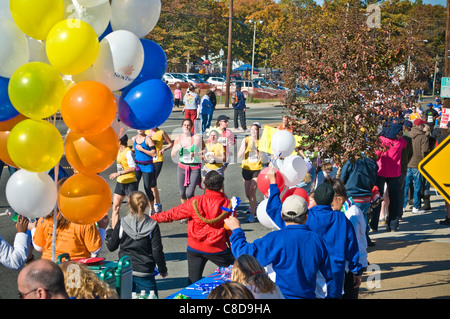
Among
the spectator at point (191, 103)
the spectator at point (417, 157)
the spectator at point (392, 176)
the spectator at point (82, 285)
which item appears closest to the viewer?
the spectator at point (82, 285)

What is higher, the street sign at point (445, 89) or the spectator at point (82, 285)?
the street sign at point (445, 89)

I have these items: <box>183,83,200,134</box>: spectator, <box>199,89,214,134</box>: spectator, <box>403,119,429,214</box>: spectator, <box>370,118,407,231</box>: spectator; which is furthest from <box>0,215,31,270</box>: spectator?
<box>199,89,214,134</box>: spectator

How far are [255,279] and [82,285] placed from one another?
3.95ft

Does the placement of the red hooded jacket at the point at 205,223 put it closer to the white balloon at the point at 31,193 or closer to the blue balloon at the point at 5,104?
the white balloon at the point at 31,193

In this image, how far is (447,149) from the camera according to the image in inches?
207

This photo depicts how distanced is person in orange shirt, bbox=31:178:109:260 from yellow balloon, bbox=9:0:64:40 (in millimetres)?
1688

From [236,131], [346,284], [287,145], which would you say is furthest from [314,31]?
→ [236,131]

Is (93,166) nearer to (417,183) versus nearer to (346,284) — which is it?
(346,284)

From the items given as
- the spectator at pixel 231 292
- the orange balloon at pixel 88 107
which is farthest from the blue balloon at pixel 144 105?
the spectator at pixel 231 292

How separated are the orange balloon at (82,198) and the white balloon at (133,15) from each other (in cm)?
137

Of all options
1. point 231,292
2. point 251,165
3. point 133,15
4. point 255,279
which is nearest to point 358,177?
point 251,165

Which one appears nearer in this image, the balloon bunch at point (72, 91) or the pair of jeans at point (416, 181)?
the balloon bunch at point (72, 91)

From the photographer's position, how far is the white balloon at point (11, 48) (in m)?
4.39

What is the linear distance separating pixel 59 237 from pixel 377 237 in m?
6.41
